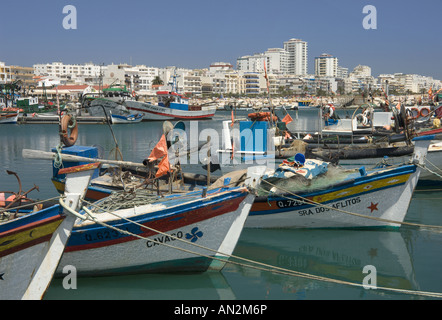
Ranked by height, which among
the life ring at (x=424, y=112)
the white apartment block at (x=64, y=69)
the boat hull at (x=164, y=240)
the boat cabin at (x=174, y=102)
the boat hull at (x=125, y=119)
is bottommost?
the boat hull at (x=164, y=240)

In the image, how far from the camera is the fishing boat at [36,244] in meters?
6.25

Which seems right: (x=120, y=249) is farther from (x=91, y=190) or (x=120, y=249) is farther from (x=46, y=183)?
(x=46, y=183)

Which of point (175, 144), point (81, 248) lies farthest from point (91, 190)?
point (81, 248)

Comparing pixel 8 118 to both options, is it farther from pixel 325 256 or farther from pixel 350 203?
pixel 325 256

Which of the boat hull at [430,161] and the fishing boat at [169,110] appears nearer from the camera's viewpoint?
the boat hull at [430,161]

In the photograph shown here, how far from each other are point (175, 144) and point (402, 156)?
8814 millimetres

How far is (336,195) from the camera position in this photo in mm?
10922

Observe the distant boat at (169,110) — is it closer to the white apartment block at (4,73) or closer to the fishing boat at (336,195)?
the fishing boat at (336,195)

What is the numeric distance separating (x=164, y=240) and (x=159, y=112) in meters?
57.1

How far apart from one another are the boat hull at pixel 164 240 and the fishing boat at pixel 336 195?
8.14 feet

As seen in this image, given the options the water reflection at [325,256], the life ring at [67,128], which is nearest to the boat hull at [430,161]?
the water reflection at [325,256]

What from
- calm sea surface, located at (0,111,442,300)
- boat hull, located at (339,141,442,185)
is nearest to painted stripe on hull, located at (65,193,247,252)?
calm sea surface, located at (0,111,442,300)

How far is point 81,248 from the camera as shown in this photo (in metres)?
8.01

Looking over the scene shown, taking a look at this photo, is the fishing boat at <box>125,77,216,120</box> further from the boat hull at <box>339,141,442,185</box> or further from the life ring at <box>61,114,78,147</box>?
the life ring at <box>61,114,78,147</box>
